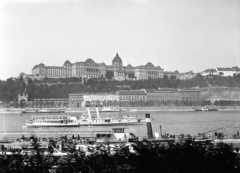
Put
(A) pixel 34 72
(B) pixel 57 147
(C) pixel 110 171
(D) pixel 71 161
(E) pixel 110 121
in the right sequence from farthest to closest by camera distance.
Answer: (A) pixel 34 72 → (E) pixel 110 121 → (B) pixel 57 147 → (D) pixel 71 161 → (C) pixel 110 171

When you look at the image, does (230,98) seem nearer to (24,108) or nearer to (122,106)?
(122,106)

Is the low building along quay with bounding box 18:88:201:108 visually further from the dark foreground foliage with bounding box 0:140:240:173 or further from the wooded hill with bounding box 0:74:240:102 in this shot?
the dark foreground foliage with bounding box 0:140:240:173

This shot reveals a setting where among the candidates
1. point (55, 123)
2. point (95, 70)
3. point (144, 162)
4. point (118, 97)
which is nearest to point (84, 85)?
point (118, 97)

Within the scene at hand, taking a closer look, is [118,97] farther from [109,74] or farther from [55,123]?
[55,123]

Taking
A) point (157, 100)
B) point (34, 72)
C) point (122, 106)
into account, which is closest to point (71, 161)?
point (122, 106)

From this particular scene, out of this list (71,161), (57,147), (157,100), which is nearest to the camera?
(71,161)

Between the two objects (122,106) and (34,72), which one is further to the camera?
(34,72)

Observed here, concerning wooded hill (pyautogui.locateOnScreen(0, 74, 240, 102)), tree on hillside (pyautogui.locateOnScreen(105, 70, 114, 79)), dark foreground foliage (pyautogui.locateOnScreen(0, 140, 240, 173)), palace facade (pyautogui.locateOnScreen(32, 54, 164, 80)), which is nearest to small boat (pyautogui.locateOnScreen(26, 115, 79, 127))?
dark foreground foliage (pyautogui.locateOnScreen(0, 140, 240, 173))
